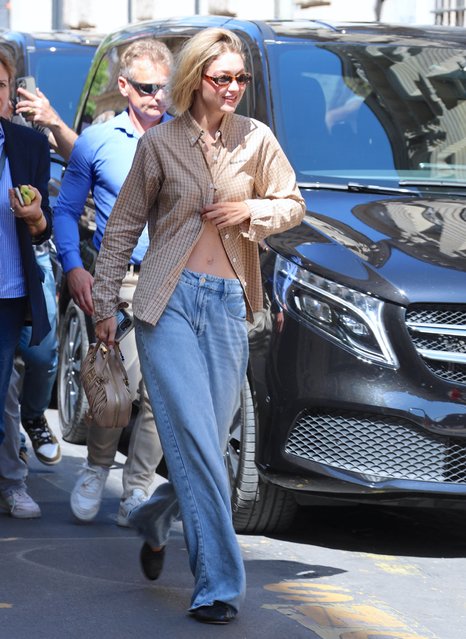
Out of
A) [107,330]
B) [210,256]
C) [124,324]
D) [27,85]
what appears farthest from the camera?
[27,85]

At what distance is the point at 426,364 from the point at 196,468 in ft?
4.06

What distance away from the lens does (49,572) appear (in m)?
5.62

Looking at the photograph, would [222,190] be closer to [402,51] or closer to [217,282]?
[217,282]

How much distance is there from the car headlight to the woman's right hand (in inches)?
35.2

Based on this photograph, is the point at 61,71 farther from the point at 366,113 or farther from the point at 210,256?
the point at 210,256

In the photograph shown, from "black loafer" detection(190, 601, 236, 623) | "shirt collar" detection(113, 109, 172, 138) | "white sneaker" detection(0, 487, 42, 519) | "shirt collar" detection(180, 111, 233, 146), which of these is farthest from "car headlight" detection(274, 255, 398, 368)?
"white sneaker" detection(0, 487, 42, 519)

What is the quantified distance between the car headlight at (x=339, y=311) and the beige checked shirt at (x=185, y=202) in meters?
0.69

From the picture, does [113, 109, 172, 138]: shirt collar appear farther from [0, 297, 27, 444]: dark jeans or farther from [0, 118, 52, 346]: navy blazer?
[0, 297, 27, 444]: dark jeans

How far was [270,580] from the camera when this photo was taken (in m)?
5.67

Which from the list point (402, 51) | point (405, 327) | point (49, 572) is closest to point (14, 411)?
point (49, 572)

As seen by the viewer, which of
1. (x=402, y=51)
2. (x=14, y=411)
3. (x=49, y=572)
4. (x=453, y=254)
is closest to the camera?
(x=49, y=572)

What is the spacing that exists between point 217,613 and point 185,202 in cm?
128

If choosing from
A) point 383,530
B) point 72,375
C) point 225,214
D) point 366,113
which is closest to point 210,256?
point 225,214

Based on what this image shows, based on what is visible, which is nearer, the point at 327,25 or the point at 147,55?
the point at 147,55
